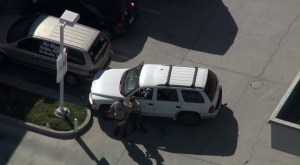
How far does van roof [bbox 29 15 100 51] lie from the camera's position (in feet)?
60.5

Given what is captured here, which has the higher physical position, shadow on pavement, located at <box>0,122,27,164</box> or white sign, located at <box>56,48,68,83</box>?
white sign, located at <box>56,48,68,83</box>

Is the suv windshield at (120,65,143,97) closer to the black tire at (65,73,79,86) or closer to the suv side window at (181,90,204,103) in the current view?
the suv side window at (181,90,204,103)

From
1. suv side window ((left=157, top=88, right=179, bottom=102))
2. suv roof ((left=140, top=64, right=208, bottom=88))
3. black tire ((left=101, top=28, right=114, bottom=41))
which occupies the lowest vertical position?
black tire ((left=101, top=28, right=114, bottom=41))

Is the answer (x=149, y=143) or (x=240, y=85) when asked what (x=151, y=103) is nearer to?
(x=149, y=143)

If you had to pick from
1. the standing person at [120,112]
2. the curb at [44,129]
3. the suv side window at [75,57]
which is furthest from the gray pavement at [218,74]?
the suv side window at [75,57]

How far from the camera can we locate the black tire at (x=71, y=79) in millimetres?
18797

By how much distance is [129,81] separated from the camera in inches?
703

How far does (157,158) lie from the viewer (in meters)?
17.1

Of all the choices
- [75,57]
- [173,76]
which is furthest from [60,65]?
[173,76]

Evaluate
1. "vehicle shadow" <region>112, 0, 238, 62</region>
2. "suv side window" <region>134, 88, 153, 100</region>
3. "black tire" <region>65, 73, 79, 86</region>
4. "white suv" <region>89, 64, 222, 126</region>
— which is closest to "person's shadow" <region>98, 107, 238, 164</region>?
"white suv" <region>89, 64, 222, 126</region>

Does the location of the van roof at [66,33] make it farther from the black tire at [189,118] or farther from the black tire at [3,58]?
the black tire at [189,118]

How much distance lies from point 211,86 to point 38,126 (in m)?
5.28

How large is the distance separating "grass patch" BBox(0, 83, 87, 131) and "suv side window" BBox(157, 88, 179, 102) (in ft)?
8.08

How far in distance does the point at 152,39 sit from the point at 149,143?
502 centimetres
